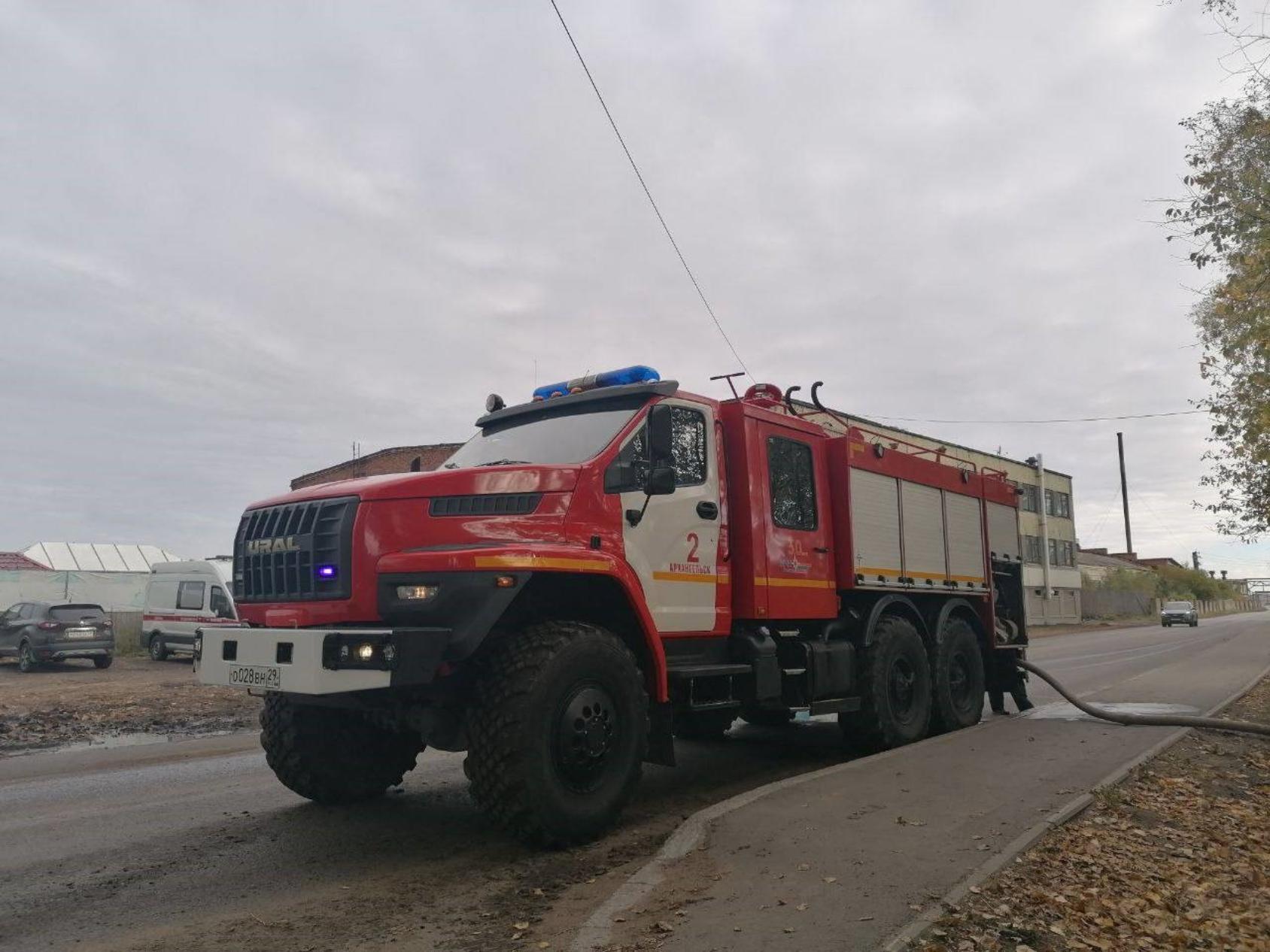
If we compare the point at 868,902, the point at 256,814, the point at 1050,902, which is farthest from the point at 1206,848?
the point at 256,814

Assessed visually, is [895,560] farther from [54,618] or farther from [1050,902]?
[54,618]

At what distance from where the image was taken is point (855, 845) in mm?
5328

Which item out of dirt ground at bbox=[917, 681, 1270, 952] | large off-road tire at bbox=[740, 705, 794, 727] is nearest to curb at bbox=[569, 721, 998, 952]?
dirt ground at bbox=[917, 681, 1270, 952]

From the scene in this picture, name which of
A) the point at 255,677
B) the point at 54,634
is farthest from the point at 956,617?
the point at 54,634

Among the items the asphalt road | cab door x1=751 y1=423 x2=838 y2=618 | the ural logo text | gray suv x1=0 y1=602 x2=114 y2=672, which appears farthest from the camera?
gray suv x1=0 y1=602 x2=114 y2=672

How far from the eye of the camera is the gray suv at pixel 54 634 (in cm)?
2103

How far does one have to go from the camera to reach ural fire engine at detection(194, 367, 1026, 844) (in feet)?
17.7

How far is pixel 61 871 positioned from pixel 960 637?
859cm

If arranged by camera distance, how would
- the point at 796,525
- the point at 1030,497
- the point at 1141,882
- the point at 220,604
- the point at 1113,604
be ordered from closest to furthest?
1. the point at 1141,882
2. the point at 796,525
3. the point at 220,604
4. the point at 1030,497
5. the point at 1113,604

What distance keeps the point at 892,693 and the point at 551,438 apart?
4.54m

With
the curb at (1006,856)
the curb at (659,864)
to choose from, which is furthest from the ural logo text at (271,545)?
the curb at (1006,856)

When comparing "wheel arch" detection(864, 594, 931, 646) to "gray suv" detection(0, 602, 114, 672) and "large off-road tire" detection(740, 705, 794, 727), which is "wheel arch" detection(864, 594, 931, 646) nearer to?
"large off-road tire" detection(740, 705, 794, 727)

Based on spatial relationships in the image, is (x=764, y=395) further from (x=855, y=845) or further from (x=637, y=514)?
(x=855, y=845)

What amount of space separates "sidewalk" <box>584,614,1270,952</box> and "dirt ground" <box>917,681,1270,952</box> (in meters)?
0.24
